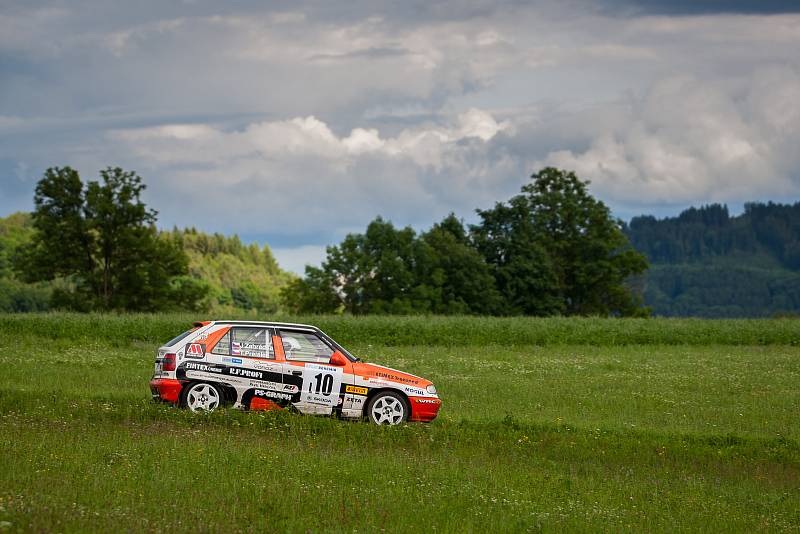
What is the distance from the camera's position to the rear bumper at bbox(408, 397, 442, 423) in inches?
652

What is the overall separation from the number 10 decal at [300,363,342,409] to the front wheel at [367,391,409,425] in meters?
0.64

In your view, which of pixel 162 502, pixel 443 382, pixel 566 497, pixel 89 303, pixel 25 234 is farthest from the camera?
pixel 25 234

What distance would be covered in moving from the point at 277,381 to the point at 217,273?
149 metres

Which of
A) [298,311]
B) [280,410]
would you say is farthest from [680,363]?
[298,311]

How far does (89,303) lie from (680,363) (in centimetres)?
4757

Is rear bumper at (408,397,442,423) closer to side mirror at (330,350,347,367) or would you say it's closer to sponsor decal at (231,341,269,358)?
side mirror at (330,350,347,367)

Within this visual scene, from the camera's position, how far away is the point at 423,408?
1661 cm

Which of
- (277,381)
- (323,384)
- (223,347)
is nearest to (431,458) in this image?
(323,384)

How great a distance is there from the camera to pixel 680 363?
32.8 metres

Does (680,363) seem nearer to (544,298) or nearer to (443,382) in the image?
(443,382)

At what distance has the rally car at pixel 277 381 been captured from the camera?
646 inches

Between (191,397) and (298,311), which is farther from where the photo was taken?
(298,311)

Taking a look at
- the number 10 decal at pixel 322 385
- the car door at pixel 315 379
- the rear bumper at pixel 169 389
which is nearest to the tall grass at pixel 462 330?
the rear bumper at pixel 169 389

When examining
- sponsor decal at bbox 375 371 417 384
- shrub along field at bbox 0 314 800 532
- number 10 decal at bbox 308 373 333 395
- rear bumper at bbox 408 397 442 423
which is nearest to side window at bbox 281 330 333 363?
number 10 decal at bbox 308 373 333 395
